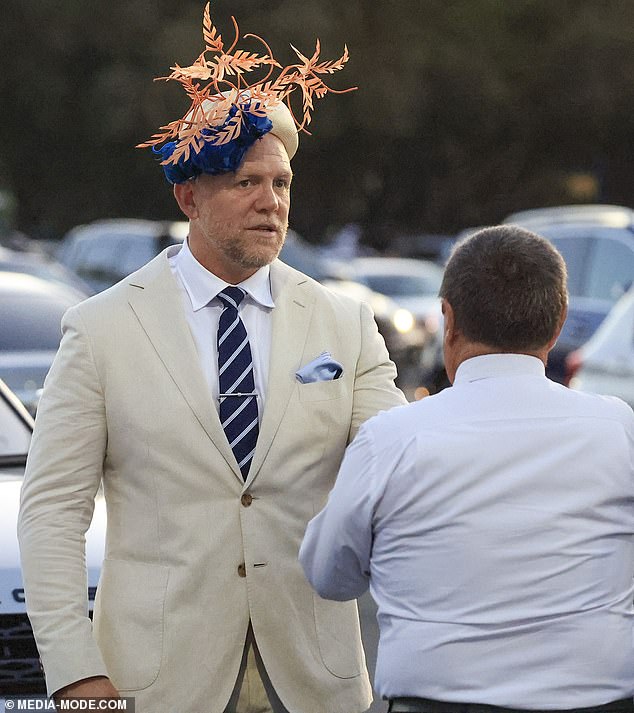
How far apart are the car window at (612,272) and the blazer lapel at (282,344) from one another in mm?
8646

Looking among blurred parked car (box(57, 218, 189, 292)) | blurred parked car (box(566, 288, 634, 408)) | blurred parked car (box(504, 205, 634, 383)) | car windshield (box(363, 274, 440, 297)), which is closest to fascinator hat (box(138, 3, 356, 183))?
blurred parked car (box(566, 288, 634, 408))

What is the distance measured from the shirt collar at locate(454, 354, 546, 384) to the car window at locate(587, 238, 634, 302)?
923cm

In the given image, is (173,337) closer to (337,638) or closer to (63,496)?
(63,496)

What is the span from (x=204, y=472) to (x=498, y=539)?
753mm

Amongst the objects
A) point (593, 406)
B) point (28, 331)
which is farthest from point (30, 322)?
point (593, 406)

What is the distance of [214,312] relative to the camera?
11.1 ft

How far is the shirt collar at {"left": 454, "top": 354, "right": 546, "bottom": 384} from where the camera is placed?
2.75m

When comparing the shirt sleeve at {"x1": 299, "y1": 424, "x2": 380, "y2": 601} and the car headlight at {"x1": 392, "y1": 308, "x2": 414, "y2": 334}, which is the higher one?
the shirt sleeve at {"x1": 299, "y1": 424, "x2": 380, "y2": 601}

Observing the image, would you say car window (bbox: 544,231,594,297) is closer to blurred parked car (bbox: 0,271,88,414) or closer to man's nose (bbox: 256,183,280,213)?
blurred parked car (bbox: 0,271,88,414)

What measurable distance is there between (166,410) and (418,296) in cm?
1911

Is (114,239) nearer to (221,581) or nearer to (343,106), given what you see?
(221,581)

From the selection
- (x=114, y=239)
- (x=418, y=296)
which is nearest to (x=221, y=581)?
(x=114, y=239)

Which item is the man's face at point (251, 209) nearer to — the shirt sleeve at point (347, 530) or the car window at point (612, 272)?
the shirt sleeve at point (347, 530)

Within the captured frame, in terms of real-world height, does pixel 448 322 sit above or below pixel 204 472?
above
